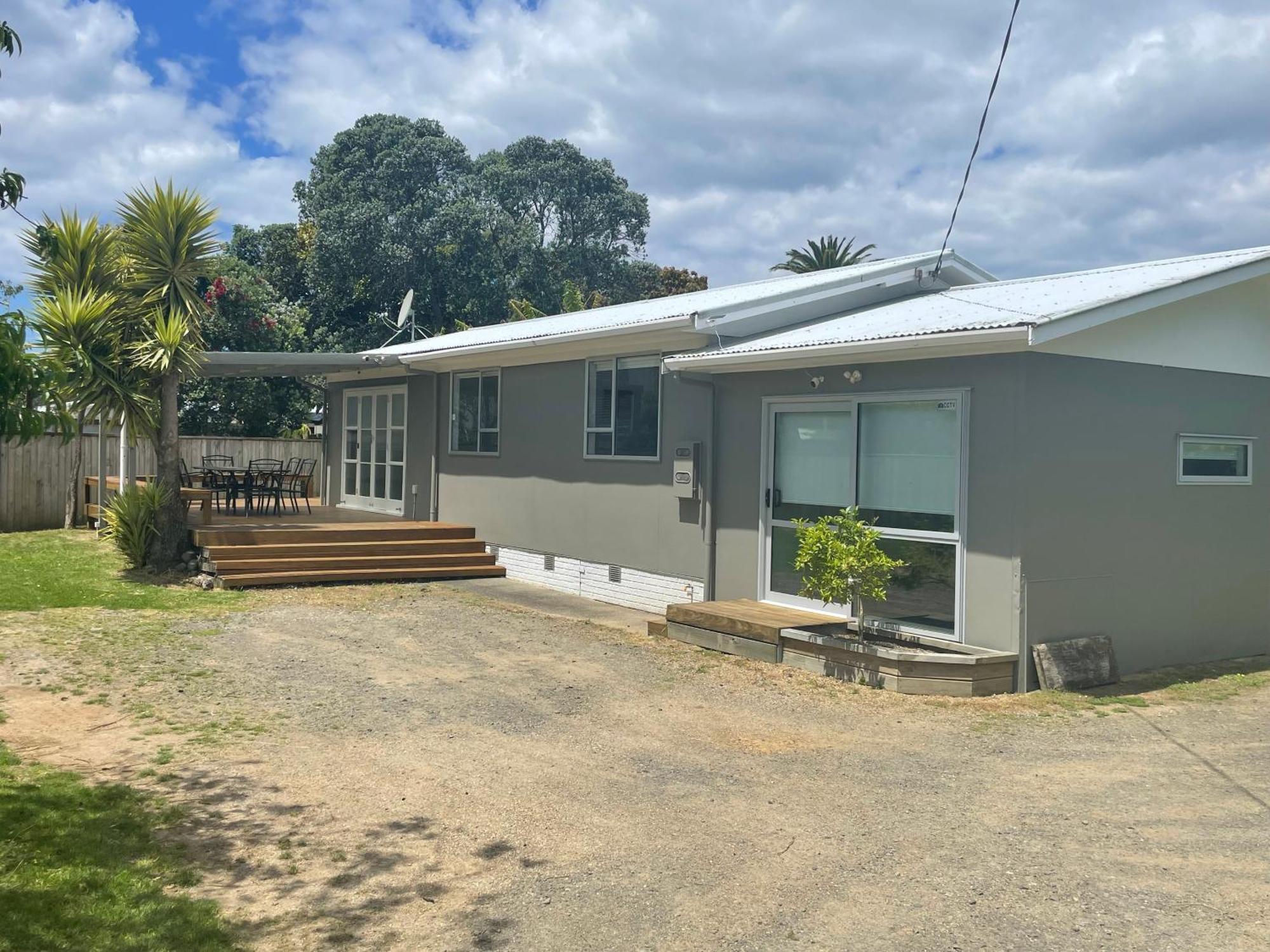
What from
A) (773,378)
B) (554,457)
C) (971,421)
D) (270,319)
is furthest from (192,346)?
(270,319)

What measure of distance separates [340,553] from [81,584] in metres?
2.86

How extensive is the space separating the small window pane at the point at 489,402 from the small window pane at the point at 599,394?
2193mm

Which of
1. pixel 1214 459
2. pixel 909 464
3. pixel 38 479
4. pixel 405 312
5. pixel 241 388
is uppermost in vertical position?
pixel 405 312

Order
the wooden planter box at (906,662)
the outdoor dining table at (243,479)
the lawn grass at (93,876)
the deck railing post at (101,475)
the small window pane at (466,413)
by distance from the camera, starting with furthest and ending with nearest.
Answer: the deck railing post at (101,475) < the outdoor dining table at (243,479) < the small window pane at (466,413) < the wooden planter box at (906,662) < the lawn grass at (93,876)

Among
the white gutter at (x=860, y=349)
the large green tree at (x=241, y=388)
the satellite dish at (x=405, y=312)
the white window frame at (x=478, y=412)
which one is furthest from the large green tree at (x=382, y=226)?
the white gutter at (x=860, y=349)

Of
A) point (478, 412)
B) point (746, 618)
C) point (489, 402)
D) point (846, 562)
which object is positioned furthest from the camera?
point (478, 412)

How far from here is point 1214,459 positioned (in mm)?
9281

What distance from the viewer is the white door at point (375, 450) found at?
53.2 ft

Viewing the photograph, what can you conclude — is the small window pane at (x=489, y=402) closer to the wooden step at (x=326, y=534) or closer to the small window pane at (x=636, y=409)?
the wooden step at (x=326, y=534)

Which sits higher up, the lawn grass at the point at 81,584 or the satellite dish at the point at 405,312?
the satellite dish at the point at 405,312

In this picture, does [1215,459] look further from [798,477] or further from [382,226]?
[382,226]

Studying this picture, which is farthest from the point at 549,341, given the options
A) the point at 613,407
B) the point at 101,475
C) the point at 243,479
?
the point at 101,475

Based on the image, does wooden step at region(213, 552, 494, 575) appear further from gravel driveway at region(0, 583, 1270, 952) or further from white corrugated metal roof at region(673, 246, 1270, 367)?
white corrugated metal roof at region(673, 246, 1270, 367)

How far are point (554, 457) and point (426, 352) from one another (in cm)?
284
